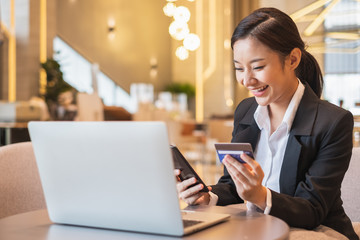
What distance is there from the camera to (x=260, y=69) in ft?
4.53

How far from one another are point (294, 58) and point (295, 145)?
272 millimetres

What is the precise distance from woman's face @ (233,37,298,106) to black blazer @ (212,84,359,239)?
0.11 m

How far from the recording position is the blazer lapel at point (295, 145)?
1.40 m

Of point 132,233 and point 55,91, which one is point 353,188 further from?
point 55,91

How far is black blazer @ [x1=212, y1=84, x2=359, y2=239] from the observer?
4.33 ft

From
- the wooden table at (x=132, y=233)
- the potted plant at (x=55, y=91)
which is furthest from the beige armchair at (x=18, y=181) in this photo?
the potted plant at (x=55, y=91)

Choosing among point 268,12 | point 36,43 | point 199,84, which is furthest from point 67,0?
point 268,12

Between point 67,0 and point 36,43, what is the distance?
2271mm

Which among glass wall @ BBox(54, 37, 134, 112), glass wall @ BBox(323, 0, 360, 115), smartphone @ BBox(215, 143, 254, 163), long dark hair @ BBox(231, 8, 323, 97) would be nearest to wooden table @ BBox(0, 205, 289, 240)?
smartphone @ BBox(215, 143, 254, 163)

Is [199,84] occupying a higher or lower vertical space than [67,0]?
lower

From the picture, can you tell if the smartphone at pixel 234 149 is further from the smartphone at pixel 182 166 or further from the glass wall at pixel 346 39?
the glass wall at pixel 346 39

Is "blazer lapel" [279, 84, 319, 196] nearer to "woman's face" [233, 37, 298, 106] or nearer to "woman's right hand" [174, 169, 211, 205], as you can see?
"woman's face" [233, 37, 298, 106]

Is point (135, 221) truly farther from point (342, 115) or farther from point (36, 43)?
point (36, 43)

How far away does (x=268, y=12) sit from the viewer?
4.80 feet
